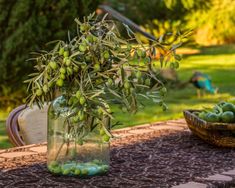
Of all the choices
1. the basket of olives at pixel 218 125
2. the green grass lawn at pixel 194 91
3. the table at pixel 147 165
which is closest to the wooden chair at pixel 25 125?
the table at pixel 147 165

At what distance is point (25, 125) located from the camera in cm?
385

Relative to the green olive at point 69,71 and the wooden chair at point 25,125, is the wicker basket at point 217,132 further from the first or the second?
the green olive at point 69,71

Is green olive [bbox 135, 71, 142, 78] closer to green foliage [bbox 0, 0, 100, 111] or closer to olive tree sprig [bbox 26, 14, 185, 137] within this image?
olive tree sprig [bbox 26, 14, 185, 137]

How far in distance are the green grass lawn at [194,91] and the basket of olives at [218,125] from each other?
1.33ft

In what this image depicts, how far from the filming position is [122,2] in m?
15.6

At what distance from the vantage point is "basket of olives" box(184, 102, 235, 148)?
3.38 metres

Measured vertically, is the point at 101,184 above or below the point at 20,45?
below

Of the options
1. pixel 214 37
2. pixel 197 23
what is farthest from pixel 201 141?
pixel 214 37

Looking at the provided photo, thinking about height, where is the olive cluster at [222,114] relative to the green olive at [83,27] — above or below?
below

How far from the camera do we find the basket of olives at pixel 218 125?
11.1 ft

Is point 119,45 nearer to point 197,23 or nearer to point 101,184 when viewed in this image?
point 101,184

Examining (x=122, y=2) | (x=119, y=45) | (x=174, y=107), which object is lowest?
(x=174, y=107)

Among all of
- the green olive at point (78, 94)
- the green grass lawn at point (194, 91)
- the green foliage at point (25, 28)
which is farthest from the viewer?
the green grass lawn at point (194, 91)

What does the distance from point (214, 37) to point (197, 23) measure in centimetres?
172
